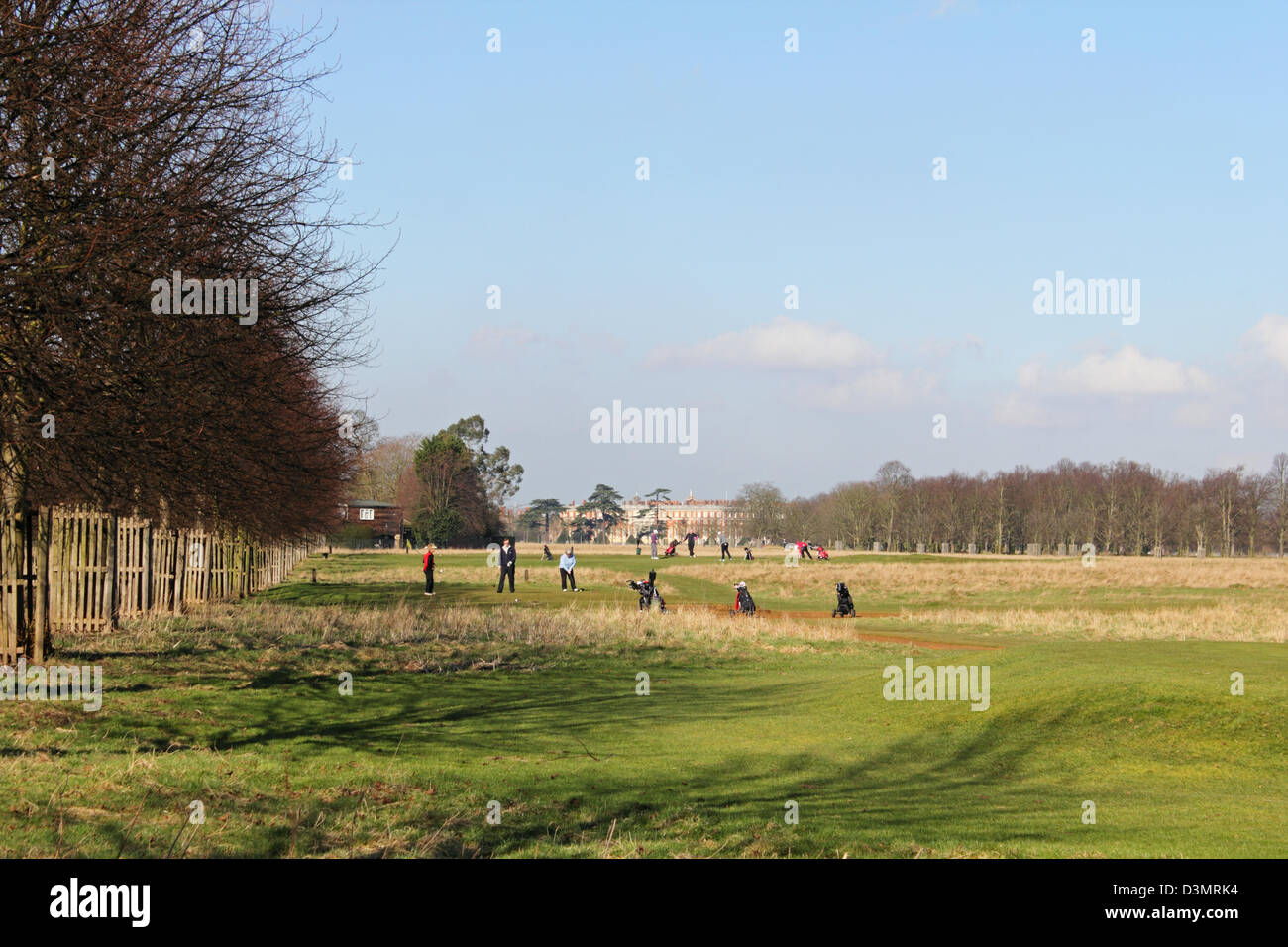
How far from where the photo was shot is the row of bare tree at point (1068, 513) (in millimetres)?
126250

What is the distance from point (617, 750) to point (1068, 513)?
12635cm

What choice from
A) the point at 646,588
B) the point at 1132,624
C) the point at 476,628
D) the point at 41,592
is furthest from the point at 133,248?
the point at 1132,624

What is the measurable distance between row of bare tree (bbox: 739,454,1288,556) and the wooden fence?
107106 millimetres

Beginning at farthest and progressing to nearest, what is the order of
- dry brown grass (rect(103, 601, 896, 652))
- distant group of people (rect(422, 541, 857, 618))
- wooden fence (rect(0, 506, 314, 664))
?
distant group of people (rect(422, 541, 857, 618)) → dry brown grass (rect(103, 601, 896, 652)) → wooden fence (rect(0, 506, 314, 664))

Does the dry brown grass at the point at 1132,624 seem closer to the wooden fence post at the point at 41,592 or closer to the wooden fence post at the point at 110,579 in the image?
the wooden fence post at the point at 110,579

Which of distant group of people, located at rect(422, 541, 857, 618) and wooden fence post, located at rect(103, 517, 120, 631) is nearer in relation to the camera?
wooden fence post, located at rect(103, 517, 120, 631)

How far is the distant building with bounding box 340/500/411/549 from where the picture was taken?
115 m

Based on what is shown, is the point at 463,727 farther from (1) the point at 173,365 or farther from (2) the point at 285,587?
(2) the point at 285,587

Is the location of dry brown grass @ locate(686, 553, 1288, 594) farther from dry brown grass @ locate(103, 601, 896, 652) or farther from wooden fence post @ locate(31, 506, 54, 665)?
wooden fence post @ locate(31, 506, 54, 665)

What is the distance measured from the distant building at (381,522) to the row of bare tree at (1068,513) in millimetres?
56324

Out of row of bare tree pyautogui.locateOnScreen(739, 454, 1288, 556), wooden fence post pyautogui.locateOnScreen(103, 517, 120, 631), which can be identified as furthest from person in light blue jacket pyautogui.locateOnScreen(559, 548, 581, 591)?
row of bare tree pyautogui.locateOnScreen(739, 454, 1288, 556)

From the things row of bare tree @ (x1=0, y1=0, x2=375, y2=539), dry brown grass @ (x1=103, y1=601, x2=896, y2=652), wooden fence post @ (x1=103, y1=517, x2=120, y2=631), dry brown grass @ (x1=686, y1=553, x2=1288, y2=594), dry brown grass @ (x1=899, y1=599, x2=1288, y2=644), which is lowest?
dry brown grass @ (x1=686, y1=553, x2=1288, y2=594)

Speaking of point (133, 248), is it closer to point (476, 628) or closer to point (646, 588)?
point (476, 628)

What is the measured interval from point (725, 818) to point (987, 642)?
843 inches
